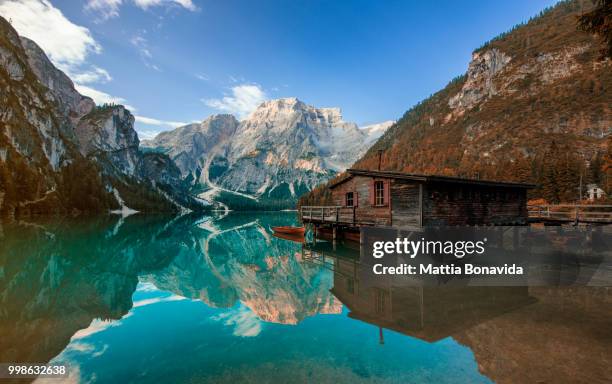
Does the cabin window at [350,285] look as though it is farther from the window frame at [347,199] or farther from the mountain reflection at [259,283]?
the window frame at [347,199]

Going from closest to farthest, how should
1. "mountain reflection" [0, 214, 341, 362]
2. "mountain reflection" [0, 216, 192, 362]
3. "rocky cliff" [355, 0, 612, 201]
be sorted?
"mountain reflection" [0, 216, 192, 362], "mountain reflection" [0, 214, 341, 362], "rocky cliff" [355, 0, 612, 201]

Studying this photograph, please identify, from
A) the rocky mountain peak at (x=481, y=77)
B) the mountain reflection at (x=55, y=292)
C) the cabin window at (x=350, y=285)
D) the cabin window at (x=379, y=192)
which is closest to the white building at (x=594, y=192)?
the cabin window at (x=379, y=192)

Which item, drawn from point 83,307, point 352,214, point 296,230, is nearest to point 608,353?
point 83,307

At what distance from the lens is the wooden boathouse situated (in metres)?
21.8

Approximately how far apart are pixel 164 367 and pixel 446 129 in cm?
20075

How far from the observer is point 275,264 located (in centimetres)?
2520

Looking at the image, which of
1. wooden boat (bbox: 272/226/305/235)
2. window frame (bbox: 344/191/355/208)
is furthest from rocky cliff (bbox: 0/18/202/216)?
window frame (bbox: 344/191/355/208)

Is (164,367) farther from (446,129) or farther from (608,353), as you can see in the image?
(446,129)

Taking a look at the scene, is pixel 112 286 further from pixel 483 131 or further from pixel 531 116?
pixel 483 131

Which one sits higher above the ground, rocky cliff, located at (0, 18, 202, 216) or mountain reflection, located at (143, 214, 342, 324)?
rocky cliff, located at (0, 18, 202, 216)

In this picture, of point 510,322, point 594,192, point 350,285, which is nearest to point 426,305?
point 510,322

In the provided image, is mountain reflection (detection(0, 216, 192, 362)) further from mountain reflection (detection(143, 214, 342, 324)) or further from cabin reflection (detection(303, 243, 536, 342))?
cabin reflection (detection(303, 243, 536, 342))

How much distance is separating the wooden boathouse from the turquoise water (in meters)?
7.47

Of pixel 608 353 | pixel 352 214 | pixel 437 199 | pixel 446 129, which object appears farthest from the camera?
pixel 446 129
